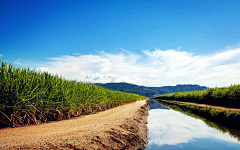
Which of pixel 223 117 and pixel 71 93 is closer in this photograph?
pixel 71 93

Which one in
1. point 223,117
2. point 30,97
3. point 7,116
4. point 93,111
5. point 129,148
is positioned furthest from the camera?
point 93,111

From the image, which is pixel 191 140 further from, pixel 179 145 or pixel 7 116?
pixel 7 116

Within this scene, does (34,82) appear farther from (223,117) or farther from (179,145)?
(223,117)

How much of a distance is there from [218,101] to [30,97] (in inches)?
619

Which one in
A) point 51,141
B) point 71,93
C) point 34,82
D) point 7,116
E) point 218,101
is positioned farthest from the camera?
point 218,101

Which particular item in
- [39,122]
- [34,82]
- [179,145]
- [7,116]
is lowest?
[179,145]

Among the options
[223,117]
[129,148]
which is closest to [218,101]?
[223,117]

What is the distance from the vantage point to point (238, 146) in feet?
14.5

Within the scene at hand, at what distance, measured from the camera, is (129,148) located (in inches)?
144

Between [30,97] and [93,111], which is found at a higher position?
[30,97]

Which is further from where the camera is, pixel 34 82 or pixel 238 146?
pixel 34 82

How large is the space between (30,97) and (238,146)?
7.12 meters

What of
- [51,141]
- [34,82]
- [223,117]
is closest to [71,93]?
[34,82]

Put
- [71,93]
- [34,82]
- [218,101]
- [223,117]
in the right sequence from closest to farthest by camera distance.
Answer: [34,82], [71,93], [223,117], [218,101]
